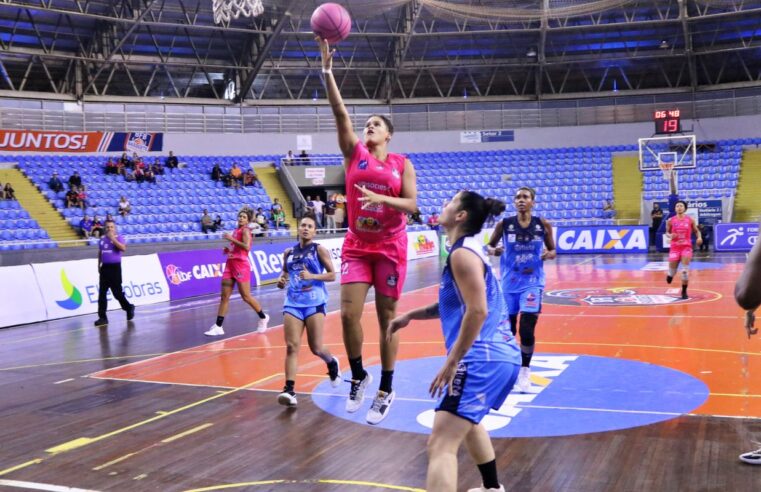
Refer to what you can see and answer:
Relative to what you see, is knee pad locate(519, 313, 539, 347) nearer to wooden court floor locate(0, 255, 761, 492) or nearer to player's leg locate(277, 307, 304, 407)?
wooden court floor locate(0, 255, 761, 492)

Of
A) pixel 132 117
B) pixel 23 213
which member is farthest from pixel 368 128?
pixel 132 117

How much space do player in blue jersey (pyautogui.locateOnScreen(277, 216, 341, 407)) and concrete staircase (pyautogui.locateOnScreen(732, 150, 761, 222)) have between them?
2829cm

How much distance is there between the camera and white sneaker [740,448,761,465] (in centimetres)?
477

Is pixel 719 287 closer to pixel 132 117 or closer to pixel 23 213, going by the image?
pixel 23 213

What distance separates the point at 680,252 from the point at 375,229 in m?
11.3

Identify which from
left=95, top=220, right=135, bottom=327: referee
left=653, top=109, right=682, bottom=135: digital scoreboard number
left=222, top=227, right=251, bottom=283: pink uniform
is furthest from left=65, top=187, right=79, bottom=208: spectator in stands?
left=653, top=109, right=682, bottom=135: digital scoreboard number

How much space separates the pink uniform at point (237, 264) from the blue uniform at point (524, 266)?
548cm

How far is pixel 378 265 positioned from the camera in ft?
17.7

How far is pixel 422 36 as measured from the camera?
3425 cm

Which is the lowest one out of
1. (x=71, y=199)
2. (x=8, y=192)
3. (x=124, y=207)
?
(x=124, y=207)

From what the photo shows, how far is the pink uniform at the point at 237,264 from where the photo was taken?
1184 centimetres

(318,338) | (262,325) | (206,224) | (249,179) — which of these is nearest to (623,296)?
(262,325)

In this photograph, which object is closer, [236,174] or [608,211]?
[236,174]

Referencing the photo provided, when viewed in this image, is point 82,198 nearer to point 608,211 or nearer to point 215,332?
point 215,332
